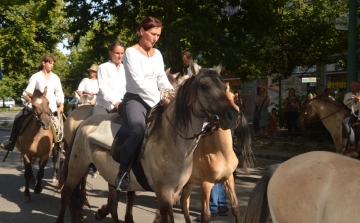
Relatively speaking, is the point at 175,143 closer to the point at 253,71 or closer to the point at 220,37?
the point at 220,37

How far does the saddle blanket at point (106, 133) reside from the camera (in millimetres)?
6219

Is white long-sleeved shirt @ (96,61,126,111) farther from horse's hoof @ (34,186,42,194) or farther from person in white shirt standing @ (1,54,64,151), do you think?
horse's hoof @ (34,186,42,194)

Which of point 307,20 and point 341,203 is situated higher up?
point 307,20

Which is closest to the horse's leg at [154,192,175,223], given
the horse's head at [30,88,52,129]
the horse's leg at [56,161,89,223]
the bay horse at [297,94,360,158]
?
the horse's leg at [56,161,89,223]

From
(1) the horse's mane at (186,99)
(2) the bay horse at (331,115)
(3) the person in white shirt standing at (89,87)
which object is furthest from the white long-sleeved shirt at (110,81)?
(2) the bay horse at (331,115)

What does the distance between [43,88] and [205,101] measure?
546 centimetres

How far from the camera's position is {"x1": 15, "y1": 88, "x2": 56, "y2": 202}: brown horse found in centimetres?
930

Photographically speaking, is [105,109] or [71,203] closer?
[71,203]

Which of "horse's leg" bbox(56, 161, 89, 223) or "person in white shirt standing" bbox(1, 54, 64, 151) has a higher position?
"person in white shirt standing" bbox(1, 54, 64, 151)

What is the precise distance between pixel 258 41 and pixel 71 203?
14.6m

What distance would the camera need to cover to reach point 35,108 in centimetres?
933

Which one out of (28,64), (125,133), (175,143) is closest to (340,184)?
(175,143)

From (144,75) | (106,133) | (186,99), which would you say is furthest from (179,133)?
(106,133)

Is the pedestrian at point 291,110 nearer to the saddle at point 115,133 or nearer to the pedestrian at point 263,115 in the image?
the pedestrian at point 263,115
